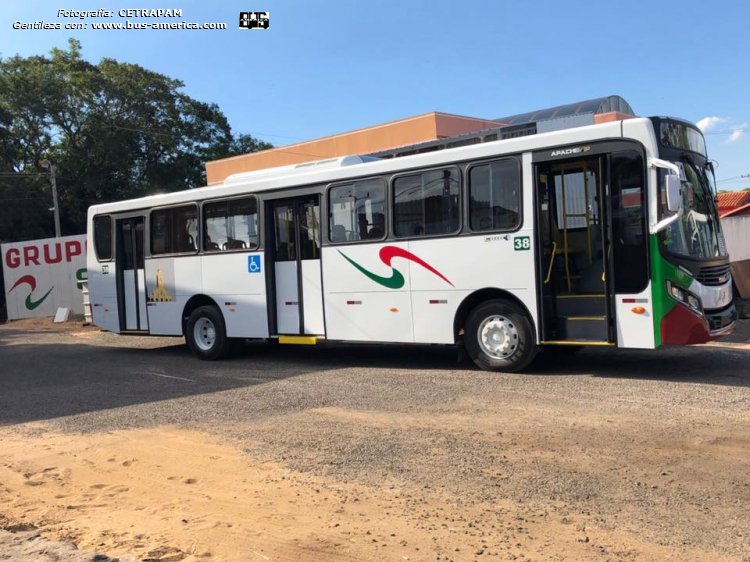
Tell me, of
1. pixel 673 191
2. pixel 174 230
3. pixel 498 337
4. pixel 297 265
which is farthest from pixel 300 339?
pixel 673 191

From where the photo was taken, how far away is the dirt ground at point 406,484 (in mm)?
3949

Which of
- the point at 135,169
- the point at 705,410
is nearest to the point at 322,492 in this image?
the point at 705,410

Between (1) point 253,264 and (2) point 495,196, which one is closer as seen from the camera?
(2) point 495,196

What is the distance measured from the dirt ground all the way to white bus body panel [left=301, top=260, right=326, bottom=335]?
356 cm

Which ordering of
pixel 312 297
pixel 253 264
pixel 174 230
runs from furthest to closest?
pixel 174 230
pixel 253 264
pixel 312 297

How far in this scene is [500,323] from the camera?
363 inches

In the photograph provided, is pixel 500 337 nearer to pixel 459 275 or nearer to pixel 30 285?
pixel 459 275

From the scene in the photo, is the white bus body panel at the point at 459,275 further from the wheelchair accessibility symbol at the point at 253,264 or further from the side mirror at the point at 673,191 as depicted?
the wheelchair accessibility symbol at the point at 253,264

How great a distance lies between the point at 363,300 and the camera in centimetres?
1046

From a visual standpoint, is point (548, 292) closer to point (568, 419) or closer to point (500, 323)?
point (500, 323)

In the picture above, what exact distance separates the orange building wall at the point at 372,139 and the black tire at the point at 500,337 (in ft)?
50.2

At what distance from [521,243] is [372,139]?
715 inches

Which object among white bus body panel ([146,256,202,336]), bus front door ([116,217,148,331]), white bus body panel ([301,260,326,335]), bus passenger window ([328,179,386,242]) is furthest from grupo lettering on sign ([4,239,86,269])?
bus passenger window ([328,179,386,242])

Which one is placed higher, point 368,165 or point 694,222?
point 368,165
